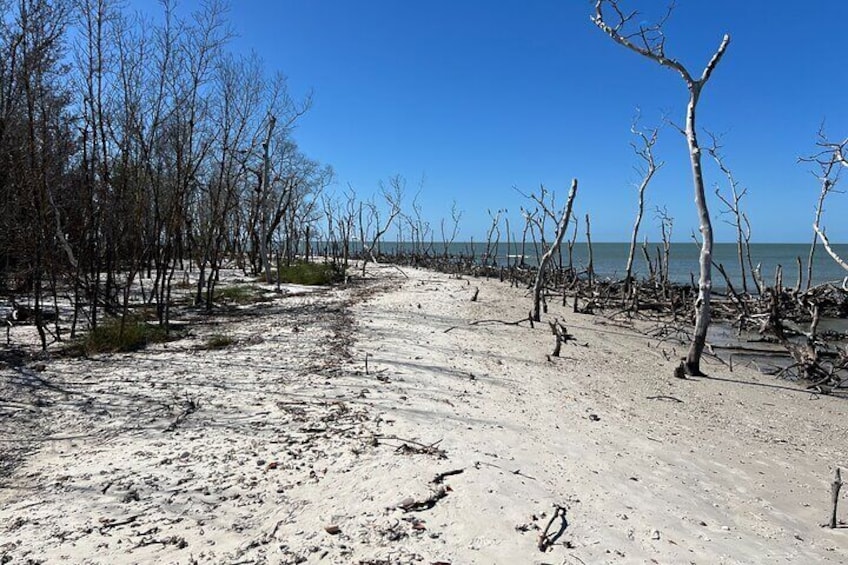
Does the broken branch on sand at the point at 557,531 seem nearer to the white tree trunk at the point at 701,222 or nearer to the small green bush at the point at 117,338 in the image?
the white tree trunk at the point at 701,222

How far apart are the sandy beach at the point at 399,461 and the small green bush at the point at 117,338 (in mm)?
384

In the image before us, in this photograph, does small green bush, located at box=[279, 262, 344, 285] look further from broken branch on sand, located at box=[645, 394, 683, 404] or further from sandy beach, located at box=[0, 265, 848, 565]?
broken branch on sand, located at box=[645, 394, 683, 404]

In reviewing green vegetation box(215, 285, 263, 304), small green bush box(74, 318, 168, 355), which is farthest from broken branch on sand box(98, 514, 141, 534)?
green vegetation box(215, 285, 263, 304)

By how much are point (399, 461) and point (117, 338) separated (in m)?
5.97

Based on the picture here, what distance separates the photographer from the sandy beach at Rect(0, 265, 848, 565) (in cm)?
296

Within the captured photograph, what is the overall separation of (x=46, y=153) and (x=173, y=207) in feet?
7.08

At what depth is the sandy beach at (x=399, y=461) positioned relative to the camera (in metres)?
2.96

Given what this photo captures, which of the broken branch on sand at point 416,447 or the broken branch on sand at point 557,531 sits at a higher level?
the broken branch on sand at point 416,447

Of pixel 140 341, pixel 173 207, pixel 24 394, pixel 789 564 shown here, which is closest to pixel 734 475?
pixel 789 564

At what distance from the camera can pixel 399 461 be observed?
3902 millimetres

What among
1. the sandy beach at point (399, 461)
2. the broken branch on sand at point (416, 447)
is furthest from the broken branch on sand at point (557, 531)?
the broken branch on sand at point (416, 447)

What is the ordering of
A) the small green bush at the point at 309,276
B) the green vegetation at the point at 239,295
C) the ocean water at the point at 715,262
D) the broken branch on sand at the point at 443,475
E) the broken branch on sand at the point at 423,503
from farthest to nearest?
1. the ocean water at the point at 715,262
2. the small green bush at the point at 309,276
3. the green vegetation at the point at 239,295
4. the broken branch on sand at the point at 443,475
5. the broken branch on sand at the point at 423,503

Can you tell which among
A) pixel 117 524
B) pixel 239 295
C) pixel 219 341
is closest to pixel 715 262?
pixel 239 295

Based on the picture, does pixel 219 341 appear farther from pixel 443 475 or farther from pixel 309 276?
pixel 309 276
